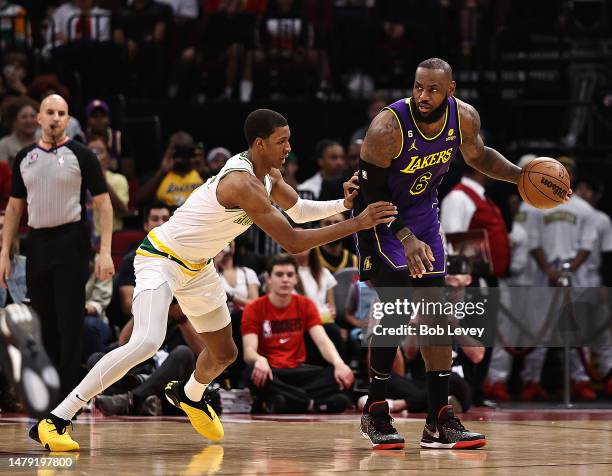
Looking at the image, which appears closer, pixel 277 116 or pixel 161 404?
pixel 277 116

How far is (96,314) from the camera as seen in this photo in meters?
10.6

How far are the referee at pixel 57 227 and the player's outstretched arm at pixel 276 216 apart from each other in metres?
1.82

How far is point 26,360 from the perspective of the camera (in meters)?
5.11

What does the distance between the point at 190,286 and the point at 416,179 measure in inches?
57.2

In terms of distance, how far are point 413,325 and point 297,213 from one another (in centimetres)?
150

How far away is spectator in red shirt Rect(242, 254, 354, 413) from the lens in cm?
1038

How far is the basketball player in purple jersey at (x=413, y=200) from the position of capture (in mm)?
7082

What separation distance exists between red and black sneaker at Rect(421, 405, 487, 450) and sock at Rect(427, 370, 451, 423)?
0.03m

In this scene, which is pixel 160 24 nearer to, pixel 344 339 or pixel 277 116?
pixel 344 339

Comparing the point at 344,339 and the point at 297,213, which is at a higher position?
the point at 297,213

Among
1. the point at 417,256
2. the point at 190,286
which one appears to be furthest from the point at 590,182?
the point at 190,286

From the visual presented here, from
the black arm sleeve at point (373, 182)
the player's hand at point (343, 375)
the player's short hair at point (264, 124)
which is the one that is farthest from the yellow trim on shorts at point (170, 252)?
the player's hand at point (343, 375)

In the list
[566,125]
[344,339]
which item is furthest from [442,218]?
[566,125]

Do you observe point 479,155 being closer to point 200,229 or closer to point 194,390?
point 200,229
